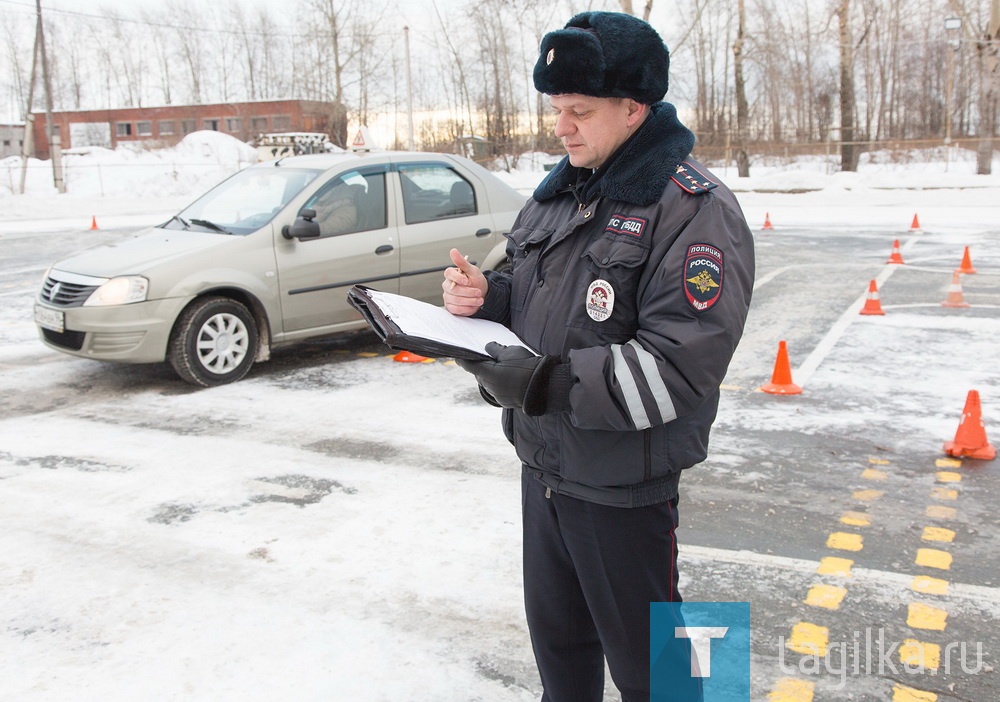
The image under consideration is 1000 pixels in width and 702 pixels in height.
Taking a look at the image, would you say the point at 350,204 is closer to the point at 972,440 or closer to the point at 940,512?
the point at 972,440

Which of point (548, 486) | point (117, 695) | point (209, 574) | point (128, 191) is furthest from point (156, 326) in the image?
point (128, 191)

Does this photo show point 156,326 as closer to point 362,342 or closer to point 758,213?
point 362,342

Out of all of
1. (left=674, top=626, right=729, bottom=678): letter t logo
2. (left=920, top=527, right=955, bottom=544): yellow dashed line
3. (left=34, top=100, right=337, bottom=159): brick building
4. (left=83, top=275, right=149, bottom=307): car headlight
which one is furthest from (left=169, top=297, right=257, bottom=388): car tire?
(left=34, top=100, right=337, bottom=159): brick building

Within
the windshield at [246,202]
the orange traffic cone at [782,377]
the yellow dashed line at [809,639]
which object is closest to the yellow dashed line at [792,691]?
the yellow dashed line at [809,639]

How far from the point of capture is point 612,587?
2184 millimetres

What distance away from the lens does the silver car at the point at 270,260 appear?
21.4ft

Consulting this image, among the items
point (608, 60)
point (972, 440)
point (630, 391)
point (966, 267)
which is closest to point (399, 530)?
point (630, 391)

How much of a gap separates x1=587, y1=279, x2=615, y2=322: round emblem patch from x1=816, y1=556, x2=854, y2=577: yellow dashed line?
7.36 ft

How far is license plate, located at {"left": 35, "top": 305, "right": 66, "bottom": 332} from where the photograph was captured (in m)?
6.60

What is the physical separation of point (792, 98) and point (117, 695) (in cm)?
6417

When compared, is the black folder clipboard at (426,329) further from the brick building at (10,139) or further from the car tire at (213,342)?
the brick building at (10,139)

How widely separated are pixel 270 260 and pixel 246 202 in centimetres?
84

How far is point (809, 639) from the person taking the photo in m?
3.23

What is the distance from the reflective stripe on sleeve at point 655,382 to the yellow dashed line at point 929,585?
224 centimetres
